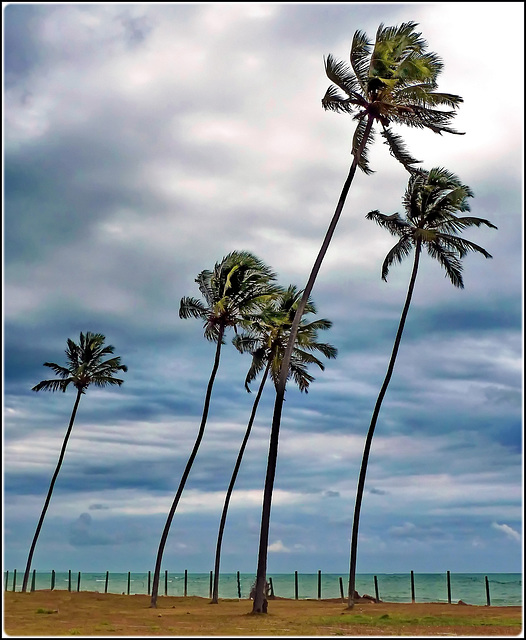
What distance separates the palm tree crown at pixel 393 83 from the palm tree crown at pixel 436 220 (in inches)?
182

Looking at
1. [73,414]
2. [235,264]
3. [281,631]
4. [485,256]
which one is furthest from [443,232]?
[73,414]

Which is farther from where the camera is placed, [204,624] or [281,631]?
[204,624]

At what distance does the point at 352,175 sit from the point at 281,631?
15.2m

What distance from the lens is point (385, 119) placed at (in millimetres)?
26281

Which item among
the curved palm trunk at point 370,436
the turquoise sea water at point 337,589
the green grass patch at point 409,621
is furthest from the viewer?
the turquoise sea water at point 337,589

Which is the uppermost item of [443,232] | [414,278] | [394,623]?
[443,232]

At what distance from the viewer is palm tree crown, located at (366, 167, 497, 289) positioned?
30469 mm

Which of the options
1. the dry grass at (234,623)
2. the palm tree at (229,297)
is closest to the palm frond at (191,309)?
the palm tree at (229,297)

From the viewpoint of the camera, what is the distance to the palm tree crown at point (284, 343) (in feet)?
128

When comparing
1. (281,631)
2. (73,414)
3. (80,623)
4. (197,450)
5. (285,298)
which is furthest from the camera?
(73,414)

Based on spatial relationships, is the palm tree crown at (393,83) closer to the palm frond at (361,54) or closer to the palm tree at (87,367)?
the palm frond at (361,54)

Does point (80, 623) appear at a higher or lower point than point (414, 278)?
lower

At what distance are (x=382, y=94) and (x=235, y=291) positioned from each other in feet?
38.9

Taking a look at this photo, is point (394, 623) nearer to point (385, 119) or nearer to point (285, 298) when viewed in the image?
point (385, 119)
